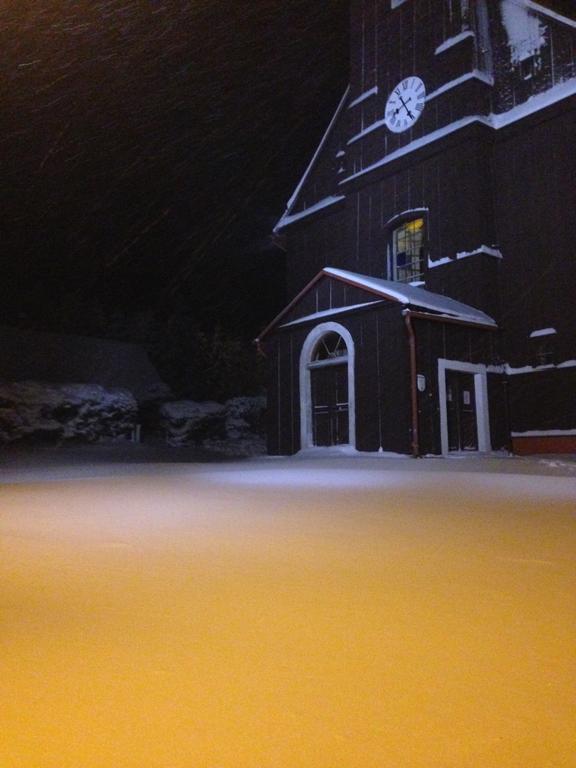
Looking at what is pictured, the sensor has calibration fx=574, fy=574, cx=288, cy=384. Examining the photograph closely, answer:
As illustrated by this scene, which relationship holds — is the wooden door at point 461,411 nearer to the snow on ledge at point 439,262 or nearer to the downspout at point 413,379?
the downspout at point 413,379

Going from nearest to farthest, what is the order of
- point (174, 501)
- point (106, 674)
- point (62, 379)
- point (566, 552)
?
point (106, 674) < point (566, 552) < point (174, 501) < point (62, 379)

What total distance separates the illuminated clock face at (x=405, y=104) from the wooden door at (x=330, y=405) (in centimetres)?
741

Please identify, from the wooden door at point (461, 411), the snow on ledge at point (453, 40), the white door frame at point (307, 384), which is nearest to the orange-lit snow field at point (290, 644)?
the wooden door at point (461, 411)

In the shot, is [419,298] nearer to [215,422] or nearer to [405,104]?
[405,104]

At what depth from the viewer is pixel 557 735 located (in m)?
1.53

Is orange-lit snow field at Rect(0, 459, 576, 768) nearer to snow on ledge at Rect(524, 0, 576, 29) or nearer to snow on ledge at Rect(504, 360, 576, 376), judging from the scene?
snow on ledge at Rect(504, 360, 576, 376)

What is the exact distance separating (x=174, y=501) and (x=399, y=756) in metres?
4.88

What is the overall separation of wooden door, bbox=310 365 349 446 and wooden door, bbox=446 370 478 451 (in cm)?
244

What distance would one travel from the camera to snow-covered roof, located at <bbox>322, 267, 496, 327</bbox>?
41.7 feet

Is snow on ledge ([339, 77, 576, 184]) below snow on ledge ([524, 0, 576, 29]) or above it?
below

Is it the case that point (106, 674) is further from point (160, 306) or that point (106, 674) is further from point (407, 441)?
point (160, 306)

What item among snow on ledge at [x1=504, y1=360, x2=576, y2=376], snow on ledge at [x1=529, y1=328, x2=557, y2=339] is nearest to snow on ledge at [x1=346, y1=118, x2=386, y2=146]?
snow on ledge at [x1=529, y1=328, x2=557, y2=339]

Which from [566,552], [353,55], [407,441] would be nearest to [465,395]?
[407,441]

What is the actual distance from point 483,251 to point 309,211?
7243 millimetres
